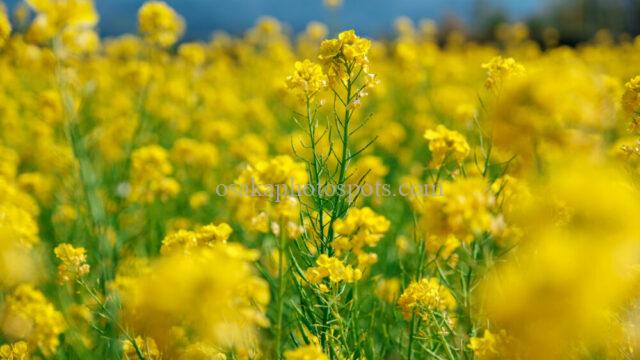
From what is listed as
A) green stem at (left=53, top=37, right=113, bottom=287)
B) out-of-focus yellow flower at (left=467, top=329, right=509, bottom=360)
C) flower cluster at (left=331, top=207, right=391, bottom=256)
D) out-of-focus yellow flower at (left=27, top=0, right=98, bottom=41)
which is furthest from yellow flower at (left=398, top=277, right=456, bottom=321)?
out-of-focus yellow flower at (left=27, top=0, right=98, bottom=41)

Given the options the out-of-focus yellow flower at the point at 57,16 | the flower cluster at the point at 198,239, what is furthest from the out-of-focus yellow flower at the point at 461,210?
the out-of-focus yellow flower at the point at 57,16

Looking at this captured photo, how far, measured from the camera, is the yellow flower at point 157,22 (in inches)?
133

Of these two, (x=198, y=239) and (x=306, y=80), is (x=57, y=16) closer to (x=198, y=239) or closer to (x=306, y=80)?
(x=306, y=80)

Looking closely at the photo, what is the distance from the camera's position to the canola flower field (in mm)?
896

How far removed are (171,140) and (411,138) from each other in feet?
8.96

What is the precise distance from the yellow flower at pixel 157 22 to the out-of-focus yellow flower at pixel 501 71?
2197mm

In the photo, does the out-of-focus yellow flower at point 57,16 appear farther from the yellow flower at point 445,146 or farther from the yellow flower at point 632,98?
the yellow flower at point 632,98

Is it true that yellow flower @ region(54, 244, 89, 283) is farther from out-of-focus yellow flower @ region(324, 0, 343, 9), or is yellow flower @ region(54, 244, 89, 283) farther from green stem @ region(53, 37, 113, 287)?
out-of-focus yellow flower @ region(324, 0, 343, 9)

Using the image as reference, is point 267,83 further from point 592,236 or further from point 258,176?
point 592,236

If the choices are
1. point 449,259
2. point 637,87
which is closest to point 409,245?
point 449,259

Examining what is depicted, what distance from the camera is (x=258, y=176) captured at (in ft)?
5.46

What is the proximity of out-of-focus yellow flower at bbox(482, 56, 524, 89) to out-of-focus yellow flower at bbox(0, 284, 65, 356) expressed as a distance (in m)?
1.88

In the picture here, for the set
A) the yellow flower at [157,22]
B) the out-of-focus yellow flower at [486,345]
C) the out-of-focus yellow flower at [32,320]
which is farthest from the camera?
the yellow flower at [157,22]

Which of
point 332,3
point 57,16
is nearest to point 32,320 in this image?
point 57,16
